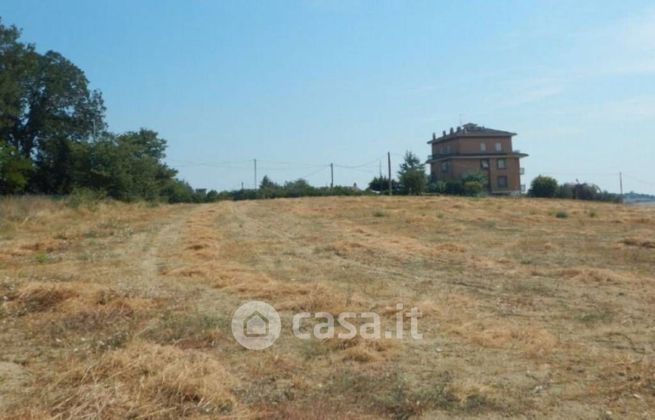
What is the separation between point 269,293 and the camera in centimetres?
732

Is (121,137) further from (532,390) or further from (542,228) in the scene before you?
(532,390)

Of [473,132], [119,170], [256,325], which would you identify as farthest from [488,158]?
[256,325]

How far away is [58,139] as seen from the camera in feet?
149

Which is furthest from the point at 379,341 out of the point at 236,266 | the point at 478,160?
the point at 478,160

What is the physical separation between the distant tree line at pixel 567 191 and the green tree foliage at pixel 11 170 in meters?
43.9

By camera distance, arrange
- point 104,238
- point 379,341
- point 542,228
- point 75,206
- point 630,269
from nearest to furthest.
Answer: point 379,341 < point 630,269 < point 104,238 < point 542,228 < point 75,206

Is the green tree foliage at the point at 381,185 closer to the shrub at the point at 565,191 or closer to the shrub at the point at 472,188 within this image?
the shrub at the point at 472,188

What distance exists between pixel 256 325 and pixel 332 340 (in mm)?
983

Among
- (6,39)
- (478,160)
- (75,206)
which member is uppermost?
(6,39)

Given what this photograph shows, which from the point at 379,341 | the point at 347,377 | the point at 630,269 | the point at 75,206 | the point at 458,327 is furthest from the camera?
the point at 75,206

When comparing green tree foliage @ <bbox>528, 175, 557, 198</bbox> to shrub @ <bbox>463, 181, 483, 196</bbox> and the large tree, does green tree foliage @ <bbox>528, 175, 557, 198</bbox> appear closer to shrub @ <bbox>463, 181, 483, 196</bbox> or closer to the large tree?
shrub @ <bbox>463, 181, 483, 196</bbox>

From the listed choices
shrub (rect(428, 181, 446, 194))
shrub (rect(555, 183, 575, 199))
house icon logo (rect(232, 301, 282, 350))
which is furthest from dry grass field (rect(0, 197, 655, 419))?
shrub (rect(428, 181, 446, 194))

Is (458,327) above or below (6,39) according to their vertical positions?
below

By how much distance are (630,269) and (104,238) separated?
12.6 m
